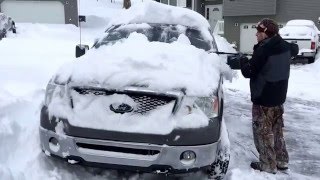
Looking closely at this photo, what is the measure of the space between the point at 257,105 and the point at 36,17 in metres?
28.0

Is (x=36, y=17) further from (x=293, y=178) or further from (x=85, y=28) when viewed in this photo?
(x=293, y=178)

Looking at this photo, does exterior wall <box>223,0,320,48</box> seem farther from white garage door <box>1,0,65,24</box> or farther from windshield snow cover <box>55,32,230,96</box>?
windshield snow cover <box>55,32,230,96</box>

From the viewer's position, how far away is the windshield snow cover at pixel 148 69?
12.7ft

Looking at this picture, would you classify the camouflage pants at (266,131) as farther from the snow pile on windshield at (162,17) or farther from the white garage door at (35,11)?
the white garage door at (35,11)

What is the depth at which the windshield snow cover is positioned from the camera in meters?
3.86

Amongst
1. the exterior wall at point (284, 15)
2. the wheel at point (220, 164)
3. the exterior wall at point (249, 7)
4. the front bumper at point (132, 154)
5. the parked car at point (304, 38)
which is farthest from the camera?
the exterior wall at point (249, 7)

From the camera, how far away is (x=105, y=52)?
470cm

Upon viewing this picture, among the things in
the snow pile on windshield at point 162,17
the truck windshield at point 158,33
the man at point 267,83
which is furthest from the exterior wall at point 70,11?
the man at point 267,83

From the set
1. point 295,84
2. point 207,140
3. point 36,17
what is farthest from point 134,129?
point 36,17

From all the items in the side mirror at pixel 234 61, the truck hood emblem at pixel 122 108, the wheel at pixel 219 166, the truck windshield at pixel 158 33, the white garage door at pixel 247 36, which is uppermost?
the truck windshield at pixel 158 33

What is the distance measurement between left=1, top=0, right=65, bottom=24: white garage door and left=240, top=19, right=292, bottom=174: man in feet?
90.7

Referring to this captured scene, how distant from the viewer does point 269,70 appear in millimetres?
4477

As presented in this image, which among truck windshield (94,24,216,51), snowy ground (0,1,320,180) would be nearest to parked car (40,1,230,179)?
snowy ground (0,1,320,180)

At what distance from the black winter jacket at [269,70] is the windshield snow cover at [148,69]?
1.34 ft
